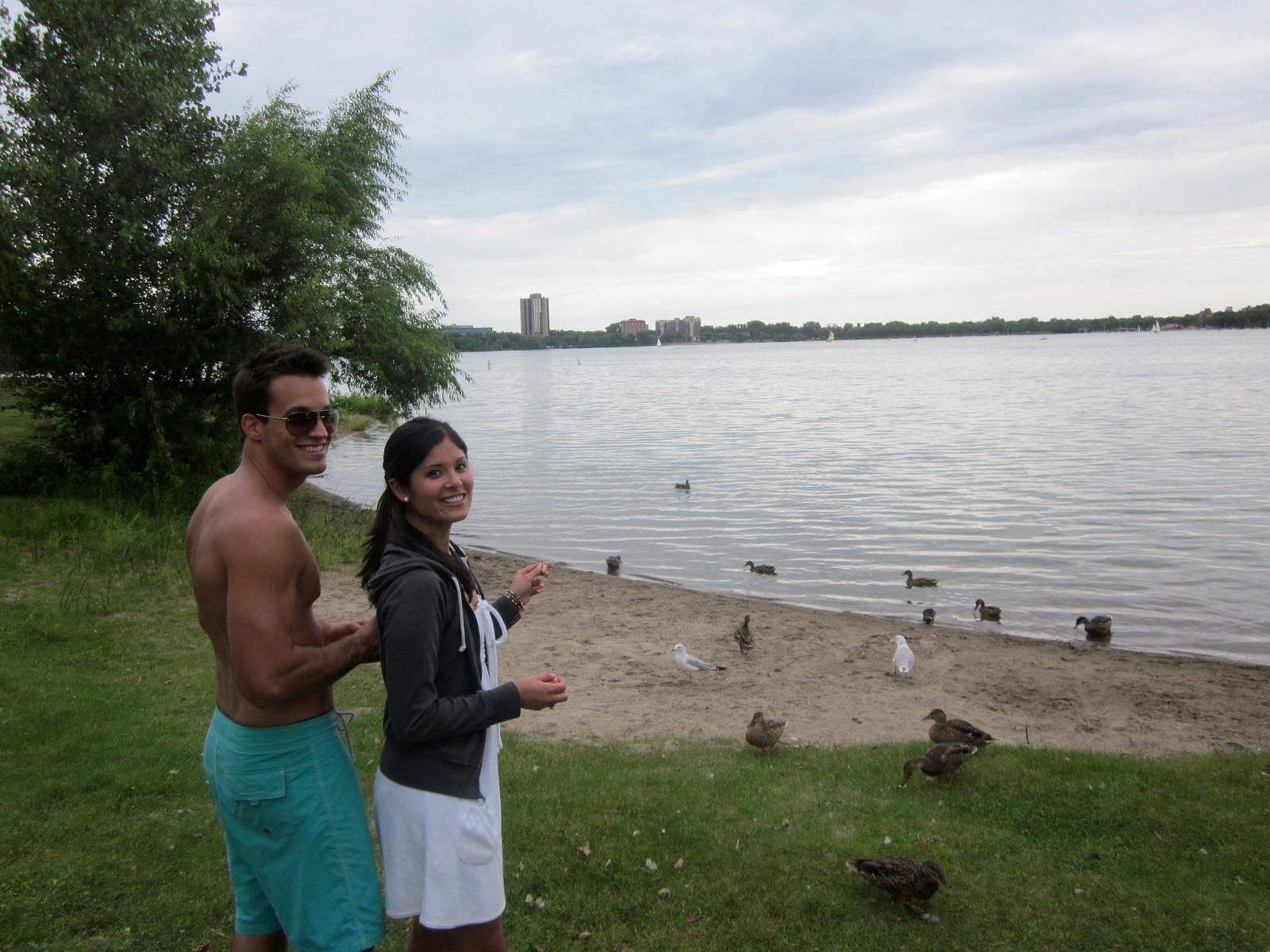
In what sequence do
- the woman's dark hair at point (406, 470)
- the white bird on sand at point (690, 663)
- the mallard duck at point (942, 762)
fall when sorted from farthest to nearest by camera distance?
1. the white bird on sand at point (690, 663)
2. the mallard duck at point (942, 762)
3. the woman's dark hair at point (406, 470)

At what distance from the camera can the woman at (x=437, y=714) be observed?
2.77 meters

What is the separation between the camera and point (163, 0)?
55.4ft

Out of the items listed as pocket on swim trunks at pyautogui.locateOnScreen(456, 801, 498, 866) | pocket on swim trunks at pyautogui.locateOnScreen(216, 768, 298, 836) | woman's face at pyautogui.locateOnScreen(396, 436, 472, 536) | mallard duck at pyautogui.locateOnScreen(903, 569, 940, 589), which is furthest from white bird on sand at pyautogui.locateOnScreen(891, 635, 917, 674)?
pocket on swim trunks at pyautogui.locateOnScreen(216, 768, 298, 836)

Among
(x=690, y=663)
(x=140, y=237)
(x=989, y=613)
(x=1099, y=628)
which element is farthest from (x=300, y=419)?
(x=140, y=237)

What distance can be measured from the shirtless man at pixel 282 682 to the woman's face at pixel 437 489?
31 cm

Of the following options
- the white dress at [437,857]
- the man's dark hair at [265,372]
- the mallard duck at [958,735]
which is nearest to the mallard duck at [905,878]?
the mallard duck at [958,735]

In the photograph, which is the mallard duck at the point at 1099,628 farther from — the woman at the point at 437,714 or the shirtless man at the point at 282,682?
the shirtless man at the point at 282,682

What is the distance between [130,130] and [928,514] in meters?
17.5

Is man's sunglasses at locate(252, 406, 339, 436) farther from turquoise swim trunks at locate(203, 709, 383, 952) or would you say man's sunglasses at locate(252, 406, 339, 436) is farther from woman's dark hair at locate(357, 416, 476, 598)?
turquoise swim trunks at locate(203, 709, 383, 952)

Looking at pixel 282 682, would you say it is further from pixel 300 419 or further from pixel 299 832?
pixel 300 419

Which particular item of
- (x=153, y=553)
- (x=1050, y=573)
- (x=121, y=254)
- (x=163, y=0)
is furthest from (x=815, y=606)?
(x=163, y=0)

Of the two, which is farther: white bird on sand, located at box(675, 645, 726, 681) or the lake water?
the lake water

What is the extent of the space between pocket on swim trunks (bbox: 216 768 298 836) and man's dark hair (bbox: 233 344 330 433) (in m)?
1.07

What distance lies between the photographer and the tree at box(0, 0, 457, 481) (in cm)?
1563
